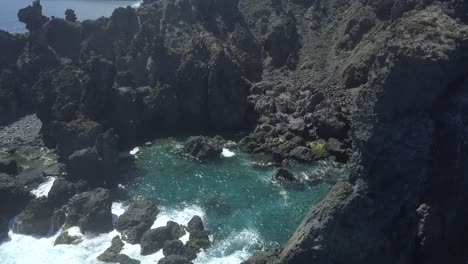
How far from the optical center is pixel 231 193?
6600 cm

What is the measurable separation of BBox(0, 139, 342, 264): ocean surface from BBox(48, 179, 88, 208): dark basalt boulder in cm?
455

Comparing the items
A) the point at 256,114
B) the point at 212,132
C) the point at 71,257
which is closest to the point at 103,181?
the point at 71,257

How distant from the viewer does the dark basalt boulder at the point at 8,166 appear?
234 ft

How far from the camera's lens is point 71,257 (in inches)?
2148

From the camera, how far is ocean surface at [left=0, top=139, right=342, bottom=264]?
2160 inches

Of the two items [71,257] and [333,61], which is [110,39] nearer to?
[333,61]

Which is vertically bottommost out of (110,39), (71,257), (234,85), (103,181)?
(71,257)

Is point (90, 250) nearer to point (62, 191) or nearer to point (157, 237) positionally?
point (157, 237)

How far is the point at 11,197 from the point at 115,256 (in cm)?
1931

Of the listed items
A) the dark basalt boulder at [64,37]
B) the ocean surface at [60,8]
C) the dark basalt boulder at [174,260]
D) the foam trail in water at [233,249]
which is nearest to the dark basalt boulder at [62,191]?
the dark basalt boulder at [174,260]

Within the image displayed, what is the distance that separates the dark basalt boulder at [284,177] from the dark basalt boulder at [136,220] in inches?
642

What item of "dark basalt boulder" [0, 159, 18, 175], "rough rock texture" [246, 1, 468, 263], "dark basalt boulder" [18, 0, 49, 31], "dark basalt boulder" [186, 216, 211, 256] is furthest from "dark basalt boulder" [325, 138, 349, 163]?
"dark basalt boulder" [18, 0, 49, 31]

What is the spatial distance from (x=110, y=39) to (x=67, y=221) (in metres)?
50.2

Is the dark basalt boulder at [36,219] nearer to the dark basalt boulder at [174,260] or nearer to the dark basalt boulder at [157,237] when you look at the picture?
the dark basalt boulder at [157,237]
